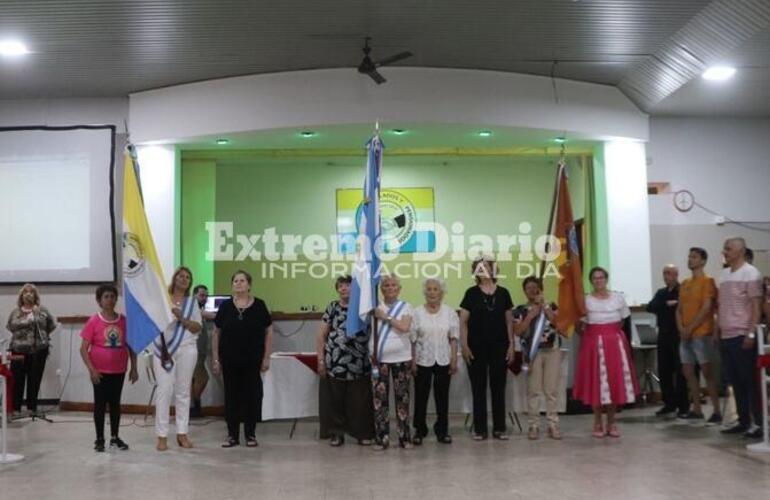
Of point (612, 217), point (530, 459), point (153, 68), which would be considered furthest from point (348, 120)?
point (530, 459)

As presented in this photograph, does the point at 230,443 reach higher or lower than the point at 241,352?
lower

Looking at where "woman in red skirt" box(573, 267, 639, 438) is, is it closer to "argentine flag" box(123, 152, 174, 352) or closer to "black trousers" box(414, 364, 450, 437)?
"black trousers" box(414, 364, 450, 437)

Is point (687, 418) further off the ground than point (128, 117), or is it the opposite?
point (128, 117)

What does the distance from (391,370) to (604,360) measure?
67.2 inches

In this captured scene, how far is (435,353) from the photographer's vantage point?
5914 millimetres

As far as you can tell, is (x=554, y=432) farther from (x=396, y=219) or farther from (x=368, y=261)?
(x=396, y=219)

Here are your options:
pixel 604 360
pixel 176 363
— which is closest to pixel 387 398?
pixel 176 363

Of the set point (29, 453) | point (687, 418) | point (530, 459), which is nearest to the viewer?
point (530, 459)

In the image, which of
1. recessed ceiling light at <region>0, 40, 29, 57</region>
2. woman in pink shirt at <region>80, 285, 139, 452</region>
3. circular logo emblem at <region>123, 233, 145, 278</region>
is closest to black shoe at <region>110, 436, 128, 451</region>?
woman in pink shirt at <region>80, 285, 139, 452</region>

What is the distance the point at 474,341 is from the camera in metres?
6.05

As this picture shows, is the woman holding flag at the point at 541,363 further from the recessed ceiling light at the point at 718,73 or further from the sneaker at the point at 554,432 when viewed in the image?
the recessed ceiling light at the point at 718,73

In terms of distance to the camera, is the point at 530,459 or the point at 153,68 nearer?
the point at 530,459

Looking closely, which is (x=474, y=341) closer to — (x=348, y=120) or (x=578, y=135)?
(x=348, y=120)

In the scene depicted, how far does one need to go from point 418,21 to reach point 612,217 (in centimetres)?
358
